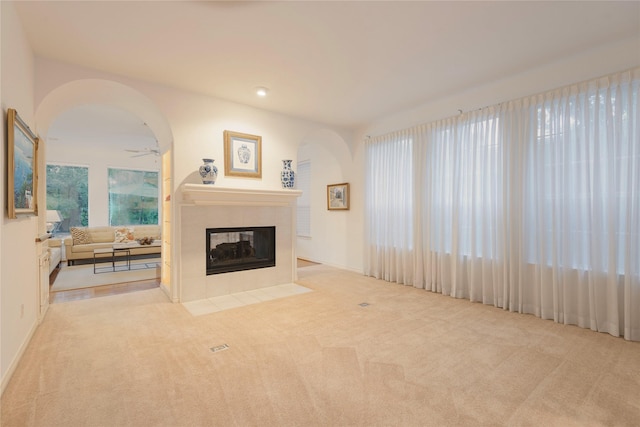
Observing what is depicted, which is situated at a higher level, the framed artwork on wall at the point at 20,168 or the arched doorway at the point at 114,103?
the arched doorway at the point at 114,103

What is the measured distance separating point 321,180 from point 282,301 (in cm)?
346

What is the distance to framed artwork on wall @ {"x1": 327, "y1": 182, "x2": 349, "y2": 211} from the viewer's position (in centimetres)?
592

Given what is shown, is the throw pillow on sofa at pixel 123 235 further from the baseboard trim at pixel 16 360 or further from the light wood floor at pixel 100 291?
the baseboard trim at pixel 16 360

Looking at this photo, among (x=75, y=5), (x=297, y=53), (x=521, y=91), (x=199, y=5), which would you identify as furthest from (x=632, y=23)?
(x=75, y=5)

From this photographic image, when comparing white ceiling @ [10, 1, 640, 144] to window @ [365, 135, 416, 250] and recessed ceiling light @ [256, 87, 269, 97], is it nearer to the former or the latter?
recessed ceiling light @ [256, 87, 269, 97]

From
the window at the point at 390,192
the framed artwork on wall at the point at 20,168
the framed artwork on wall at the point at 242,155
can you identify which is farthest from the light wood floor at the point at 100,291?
the window at the point at 390,192

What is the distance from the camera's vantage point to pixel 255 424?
5.46 ft

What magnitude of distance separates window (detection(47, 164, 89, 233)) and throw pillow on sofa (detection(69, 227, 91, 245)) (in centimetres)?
135

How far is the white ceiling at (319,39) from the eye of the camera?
2.36 meters

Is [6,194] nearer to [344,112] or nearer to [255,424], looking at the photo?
[255,424]

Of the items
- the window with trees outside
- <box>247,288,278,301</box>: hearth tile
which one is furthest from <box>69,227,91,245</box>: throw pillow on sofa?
<box>247,288,278,301</box>: hearth tile

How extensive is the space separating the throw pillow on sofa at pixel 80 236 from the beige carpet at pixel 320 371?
391 centimetres

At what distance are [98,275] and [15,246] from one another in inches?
144

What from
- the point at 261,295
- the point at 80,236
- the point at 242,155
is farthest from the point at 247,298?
the point at 80,236
